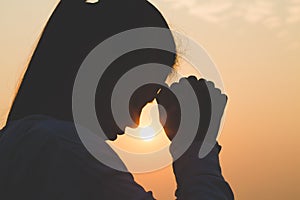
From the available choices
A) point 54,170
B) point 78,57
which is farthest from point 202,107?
point 54,170

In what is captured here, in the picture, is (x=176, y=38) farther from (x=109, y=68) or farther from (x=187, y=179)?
(x=187, y=179)

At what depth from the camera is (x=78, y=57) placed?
141cm

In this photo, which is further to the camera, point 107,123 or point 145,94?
point 145,94

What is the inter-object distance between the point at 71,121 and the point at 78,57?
0.24 m

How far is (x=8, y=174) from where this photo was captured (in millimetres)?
1170

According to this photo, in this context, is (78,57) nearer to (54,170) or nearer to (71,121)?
(71,121)

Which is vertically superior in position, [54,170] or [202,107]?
[54,170]

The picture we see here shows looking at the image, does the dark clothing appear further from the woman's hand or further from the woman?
the woman's hand

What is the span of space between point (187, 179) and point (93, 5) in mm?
734

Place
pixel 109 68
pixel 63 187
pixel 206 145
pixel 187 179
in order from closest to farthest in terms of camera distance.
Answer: pixel 63 187
pixel 109 68
pixel 187 179
pixel 206 145

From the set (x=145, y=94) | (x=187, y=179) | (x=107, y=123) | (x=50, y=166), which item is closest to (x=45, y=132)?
(x=50, y=166)

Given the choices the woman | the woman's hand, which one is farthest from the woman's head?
the woman's hand

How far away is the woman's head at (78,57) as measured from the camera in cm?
138

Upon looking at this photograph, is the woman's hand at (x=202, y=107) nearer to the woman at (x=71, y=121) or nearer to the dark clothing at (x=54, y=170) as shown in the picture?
the woman at (x=71, y=121)
